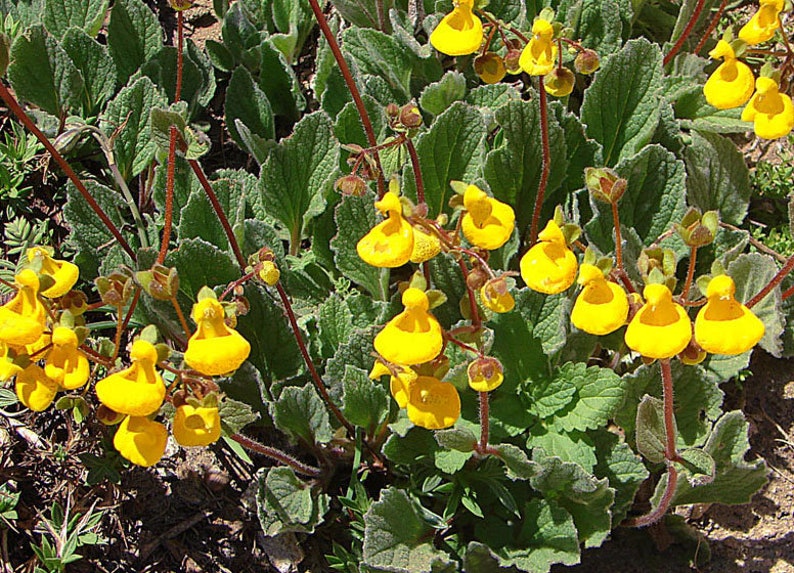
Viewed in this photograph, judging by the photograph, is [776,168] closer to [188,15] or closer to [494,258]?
[494,258]

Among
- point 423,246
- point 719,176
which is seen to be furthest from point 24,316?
point 719,176

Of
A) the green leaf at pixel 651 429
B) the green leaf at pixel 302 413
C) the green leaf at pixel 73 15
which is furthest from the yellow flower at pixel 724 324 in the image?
the green leaf at pixel 73 15

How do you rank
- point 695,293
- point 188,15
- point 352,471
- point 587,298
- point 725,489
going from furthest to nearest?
1. point 188,15
2. point 695,293
3. point 352,471
4. point 725,489
5. point 587,298

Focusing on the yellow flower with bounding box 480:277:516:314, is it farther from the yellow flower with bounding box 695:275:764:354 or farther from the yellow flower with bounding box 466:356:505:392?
the yellow flower with bounding box 695:275:764:354

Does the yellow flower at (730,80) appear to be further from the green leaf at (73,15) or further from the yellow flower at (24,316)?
the green leaf at (73,15)

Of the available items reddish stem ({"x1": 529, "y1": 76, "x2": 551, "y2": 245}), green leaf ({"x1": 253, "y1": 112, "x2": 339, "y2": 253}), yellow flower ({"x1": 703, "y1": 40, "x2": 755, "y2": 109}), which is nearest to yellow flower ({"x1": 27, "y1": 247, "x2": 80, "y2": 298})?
green leaf ({"x1": 253, "y1": 112, "x2": 339, "y2": 253})

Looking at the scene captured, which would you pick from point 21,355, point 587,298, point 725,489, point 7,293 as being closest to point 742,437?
point 725,489

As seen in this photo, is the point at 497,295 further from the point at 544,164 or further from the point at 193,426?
the point at 544,164
